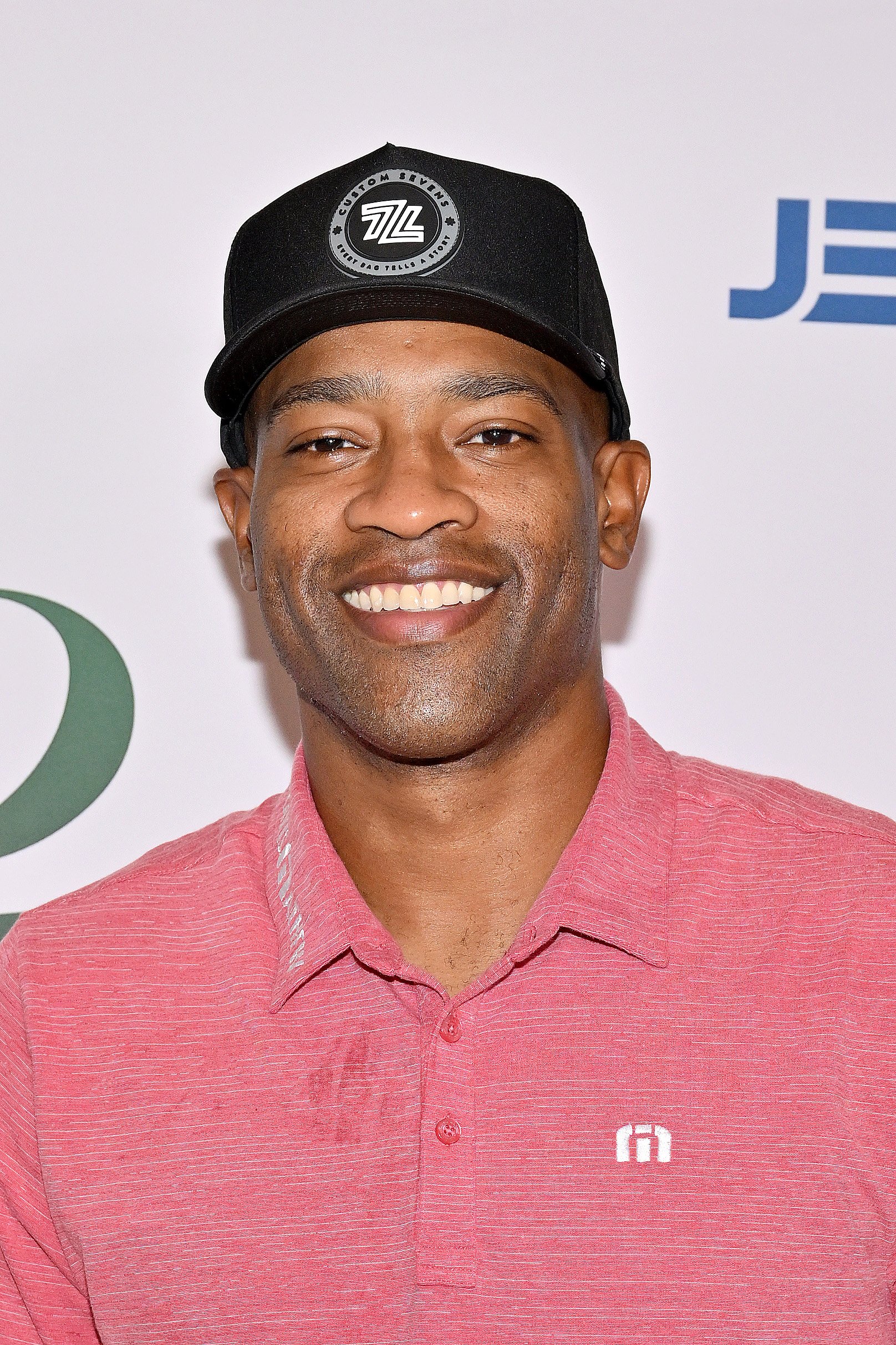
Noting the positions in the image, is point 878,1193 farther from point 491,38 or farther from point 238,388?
point 491,38

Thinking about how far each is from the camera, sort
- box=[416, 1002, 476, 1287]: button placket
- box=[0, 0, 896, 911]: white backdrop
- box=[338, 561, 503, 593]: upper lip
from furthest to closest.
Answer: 1. box=[0, 0, 896, 911]: white backdrop
2. box=[338, 561, 503, 593]: upper lip
3. box=[416, 1002, 476, 1287]: button placket

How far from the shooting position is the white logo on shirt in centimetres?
146

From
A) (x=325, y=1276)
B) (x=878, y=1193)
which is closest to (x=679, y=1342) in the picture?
(x=878, y=1193)

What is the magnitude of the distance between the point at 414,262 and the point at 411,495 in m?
0.24

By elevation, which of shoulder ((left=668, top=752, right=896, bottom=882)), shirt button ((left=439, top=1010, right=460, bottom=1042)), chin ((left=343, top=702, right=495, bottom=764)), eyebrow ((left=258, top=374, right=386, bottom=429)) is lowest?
shirt button ((left=439, top=1010, right=460, bottom=1042))

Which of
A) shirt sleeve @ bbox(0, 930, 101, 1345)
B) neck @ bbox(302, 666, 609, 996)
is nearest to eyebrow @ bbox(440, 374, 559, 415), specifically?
neck @ bbox(302, 666, 609, 996)

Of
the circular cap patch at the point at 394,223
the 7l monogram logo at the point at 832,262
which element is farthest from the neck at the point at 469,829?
the 7l monogram logo at the point at 832,262

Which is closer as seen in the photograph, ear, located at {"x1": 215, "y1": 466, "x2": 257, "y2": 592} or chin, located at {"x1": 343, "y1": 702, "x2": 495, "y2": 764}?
chin, located at {"x1": 343, "y1": 702, "x2": 495, "y2": 764}

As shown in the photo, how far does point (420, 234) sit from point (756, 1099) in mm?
902

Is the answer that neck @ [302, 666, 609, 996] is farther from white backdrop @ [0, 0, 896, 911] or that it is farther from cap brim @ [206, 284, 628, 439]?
white backdrop @ [0, 0, 896, 911]

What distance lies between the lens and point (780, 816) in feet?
5.38

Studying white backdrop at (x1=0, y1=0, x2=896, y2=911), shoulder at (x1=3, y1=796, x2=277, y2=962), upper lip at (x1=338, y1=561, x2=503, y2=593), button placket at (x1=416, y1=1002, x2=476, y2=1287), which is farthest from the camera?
white backdrop at (x1=0, y1=0, x2=896, y2=911)

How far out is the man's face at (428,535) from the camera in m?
1.56

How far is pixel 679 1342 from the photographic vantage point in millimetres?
1445
